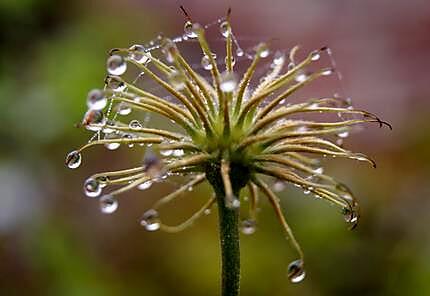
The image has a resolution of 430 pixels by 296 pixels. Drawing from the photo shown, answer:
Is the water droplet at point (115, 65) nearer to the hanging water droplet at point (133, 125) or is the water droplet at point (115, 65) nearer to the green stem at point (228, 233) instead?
the hanging water droplet at point (133, 125)

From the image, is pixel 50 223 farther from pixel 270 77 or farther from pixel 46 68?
pixel 270 77

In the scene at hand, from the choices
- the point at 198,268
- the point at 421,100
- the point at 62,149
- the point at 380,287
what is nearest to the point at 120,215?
the point at 62,149

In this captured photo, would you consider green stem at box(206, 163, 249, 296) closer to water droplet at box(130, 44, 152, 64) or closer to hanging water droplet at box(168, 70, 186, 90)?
hanging water droplet at box(168, 70, 186, 90)

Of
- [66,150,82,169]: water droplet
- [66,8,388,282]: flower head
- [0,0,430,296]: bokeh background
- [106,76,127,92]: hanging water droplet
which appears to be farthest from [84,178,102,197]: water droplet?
[0,0,430,296]: bokeh background

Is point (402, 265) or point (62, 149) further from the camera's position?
point (62, 149)

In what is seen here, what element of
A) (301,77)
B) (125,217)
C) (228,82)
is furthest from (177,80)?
(125,217)

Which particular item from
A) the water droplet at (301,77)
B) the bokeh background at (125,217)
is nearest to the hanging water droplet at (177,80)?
the water droplet at (301,77)
